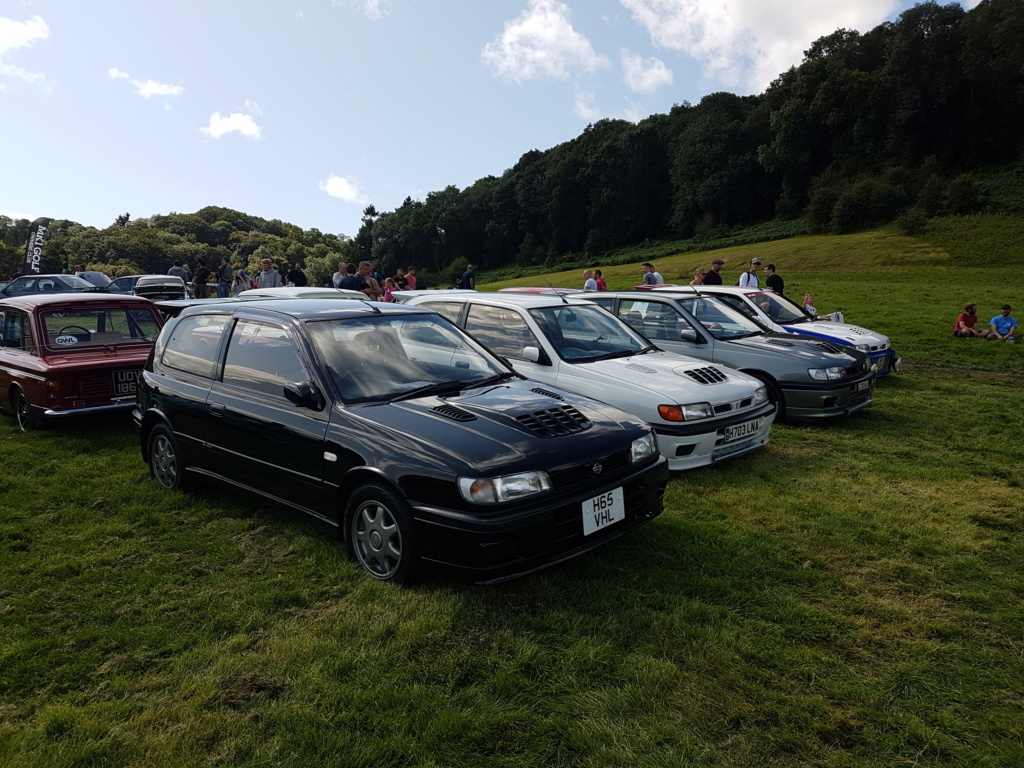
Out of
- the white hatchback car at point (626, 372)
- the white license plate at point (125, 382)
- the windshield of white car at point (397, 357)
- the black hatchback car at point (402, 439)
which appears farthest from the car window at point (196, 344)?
the white hatchback car at point (626, 372)

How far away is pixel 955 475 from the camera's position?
250 inches

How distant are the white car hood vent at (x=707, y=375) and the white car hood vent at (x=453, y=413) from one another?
302 centimetres

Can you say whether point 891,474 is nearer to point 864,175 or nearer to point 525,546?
point 525,546

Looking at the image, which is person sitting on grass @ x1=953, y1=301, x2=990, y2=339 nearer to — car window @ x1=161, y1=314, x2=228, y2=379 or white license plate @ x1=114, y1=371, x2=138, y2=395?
car window @ x1=161, y1=314, x2=228, y2=379

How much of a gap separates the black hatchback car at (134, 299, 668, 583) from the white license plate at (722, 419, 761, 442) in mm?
1872

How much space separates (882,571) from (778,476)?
1.98 m

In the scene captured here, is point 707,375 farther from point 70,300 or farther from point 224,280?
point 224,280

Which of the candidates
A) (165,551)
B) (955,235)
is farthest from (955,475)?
(955,235)

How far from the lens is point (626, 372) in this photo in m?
6.52

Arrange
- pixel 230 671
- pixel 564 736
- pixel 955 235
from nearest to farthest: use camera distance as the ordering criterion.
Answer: pixel 564 736 → pixel 230 671 → pixel 955 235

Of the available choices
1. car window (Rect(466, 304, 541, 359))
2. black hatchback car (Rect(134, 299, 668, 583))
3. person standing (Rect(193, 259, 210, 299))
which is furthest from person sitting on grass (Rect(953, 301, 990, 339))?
person standing (Rect(193, 259, 210, 299))

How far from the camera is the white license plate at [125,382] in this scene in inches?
289

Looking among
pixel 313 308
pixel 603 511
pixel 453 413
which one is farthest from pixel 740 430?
pixel 313 308

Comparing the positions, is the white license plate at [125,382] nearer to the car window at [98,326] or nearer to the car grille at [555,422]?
the car window at [98,326]
